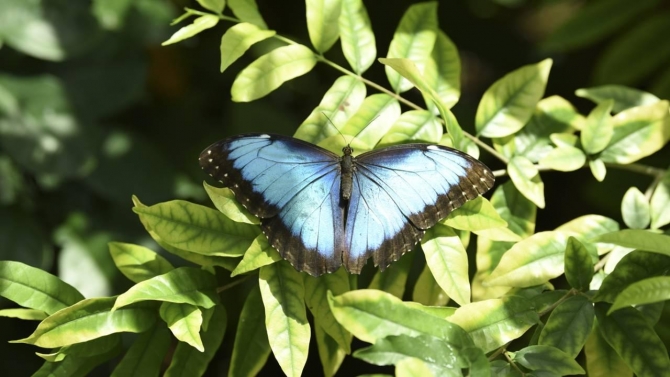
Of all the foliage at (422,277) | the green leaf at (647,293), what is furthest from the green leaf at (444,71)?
the green leaf at (647,293)

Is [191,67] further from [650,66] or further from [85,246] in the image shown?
[650,66]

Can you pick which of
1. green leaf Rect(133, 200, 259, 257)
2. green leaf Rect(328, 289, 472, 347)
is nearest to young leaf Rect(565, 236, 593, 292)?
green leaf Rect(328, 289, 472, 347)

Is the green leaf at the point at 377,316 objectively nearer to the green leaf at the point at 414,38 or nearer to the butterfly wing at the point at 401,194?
the butterfly wing at the point at 401,194

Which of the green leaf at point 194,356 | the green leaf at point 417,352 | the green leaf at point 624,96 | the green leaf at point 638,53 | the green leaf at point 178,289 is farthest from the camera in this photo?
the green leaf at point 638,53

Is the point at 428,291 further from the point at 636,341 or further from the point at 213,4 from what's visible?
the point at 213,4

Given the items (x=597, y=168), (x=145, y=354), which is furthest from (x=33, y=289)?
(x=597, y=168)

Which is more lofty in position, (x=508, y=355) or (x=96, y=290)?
(x=96, y=290)

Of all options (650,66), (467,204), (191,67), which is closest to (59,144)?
(191,67)
